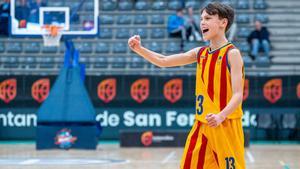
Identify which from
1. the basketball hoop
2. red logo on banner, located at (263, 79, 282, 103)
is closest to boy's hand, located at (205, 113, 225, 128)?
the basketball hoop

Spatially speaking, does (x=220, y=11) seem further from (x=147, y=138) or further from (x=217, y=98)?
(x=147, y=138)

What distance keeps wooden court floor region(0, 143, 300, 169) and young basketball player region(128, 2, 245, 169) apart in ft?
22.3

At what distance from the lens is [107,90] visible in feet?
71.7

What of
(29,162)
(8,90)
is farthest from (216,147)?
→ (8,90)

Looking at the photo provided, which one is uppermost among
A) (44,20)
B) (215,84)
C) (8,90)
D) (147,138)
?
(44,20)

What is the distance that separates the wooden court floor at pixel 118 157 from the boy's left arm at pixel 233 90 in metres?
7.09

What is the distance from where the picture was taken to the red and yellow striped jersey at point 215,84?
6.81 metres

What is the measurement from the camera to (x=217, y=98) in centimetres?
686

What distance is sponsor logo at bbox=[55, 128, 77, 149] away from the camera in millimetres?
18891

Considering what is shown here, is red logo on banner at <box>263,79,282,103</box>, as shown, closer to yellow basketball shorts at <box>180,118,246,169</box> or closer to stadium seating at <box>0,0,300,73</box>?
stadium seating at <box>0,0,300,73</box>

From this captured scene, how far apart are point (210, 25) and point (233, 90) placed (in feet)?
2.03

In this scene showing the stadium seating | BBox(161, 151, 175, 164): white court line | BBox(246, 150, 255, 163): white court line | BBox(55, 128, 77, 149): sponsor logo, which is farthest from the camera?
the stadium seating

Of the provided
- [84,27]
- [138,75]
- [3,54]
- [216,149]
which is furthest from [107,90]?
[216,149]

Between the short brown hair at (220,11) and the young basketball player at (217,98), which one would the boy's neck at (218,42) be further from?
the short brown hair at (220,11)
